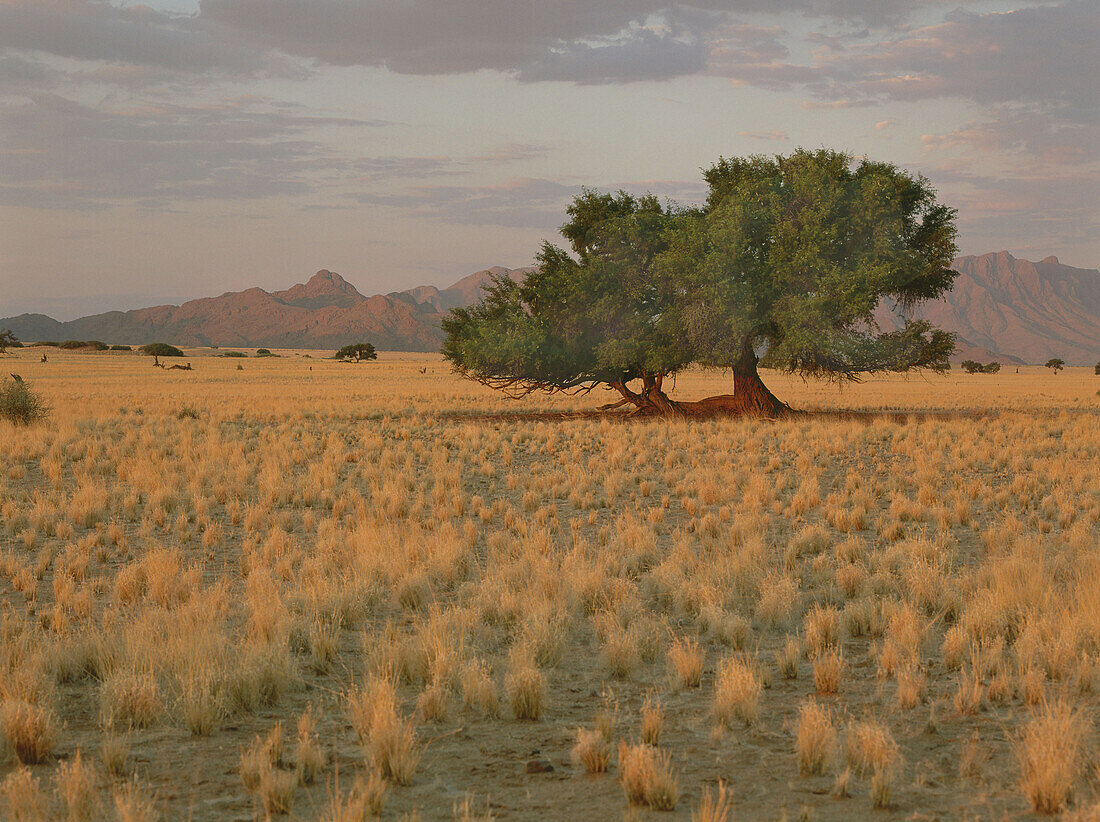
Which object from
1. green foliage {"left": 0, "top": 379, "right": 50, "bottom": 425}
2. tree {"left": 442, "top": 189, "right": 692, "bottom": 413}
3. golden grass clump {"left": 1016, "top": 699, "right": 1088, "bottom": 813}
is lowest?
golden grass clump {"left": 1016, "top": 699, "right": 1088, "bottom": 813}

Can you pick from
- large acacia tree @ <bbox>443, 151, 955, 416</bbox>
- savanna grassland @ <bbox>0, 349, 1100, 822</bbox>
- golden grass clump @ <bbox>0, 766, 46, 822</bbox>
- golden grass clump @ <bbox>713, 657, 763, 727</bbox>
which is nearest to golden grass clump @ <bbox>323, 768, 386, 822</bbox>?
savanna grassland @ <bbox>0, 349, 1100, 822</bbox>

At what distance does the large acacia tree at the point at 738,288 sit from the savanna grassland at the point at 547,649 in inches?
470

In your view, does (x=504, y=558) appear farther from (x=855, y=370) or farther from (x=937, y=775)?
(x=855, y=370)

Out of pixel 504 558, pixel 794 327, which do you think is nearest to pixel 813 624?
pixel 504 558

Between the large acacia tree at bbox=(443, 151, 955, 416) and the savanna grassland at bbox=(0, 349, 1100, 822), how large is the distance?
11939mm

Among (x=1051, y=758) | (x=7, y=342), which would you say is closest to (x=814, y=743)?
(x=1051, y=758)

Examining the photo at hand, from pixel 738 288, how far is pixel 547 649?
22.7 m

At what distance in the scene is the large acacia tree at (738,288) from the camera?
1094 inches

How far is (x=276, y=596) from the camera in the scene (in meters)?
8.20

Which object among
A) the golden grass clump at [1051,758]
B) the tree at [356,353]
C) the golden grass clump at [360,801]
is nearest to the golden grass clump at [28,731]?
the golden grass clump at [360,801]

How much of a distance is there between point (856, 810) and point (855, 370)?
88.9 feet

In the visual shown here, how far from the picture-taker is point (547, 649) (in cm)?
712

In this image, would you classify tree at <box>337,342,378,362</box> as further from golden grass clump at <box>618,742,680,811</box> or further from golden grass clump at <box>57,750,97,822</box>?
golden grass clump at <box>618,742,680,811</box>

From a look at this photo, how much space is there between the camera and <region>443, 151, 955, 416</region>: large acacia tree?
91.1ft
